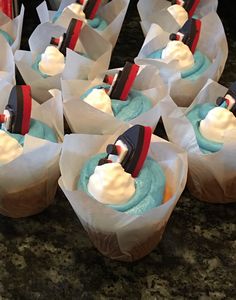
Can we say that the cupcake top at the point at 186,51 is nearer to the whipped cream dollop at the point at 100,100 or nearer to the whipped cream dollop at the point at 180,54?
the whipped cream dollop at the point at 180,54

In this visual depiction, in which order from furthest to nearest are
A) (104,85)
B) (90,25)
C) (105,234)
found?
(90,25), (104,85), (105,234)

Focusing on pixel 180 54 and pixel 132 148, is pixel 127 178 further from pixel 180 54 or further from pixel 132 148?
pixel 180 54

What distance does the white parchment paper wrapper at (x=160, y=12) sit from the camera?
2129 millimetres

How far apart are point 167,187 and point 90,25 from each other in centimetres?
96

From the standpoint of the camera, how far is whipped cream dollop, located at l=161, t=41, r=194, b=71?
1886 mm

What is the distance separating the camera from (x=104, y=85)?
1.82 meters

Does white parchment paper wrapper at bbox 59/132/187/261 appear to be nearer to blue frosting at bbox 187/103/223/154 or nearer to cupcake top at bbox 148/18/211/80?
blue frosting at bbox 187/103/223/154

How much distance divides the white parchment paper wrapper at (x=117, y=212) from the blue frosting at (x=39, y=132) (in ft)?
0.46

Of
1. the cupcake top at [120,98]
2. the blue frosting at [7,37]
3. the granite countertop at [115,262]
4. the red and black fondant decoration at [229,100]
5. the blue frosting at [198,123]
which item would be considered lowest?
the granite countertop at [115,262]

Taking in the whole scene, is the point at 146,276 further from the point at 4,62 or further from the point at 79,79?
the point at 4,62

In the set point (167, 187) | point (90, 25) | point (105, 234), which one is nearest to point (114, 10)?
point (90, 25)

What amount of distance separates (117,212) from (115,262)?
0.27 m

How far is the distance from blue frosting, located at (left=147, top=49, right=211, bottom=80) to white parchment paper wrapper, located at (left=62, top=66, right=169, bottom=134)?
0.51ft

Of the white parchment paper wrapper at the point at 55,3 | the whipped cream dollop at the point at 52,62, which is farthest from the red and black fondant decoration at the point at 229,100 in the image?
the white parchment paper wrapper at the point at 55,3
